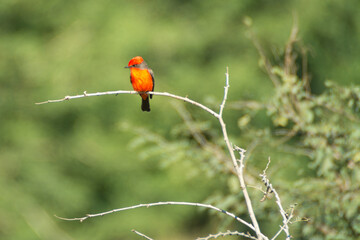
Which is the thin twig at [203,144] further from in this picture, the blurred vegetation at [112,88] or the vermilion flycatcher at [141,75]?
the blurred vegetation at [112,88]

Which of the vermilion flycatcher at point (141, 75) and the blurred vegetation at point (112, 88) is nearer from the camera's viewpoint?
the vermilion flycatcher at point (141, 75)

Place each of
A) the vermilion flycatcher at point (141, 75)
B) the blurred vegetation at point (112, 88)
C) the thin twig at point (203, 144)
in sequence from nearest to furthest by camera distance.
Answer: the thin twig at point (203, 144)
the vermilion flycatcher at point (141, 75)
the blurred vegetation at point (112, 88)

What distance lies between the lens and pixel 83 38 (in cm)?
1360

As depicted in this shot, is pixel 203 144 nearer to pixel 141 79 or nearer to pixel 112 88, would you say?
pixel 141 79

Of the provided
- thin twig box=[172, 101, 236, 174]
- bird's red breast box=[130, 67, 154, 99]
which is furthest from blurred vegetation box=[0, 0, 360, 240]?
thin twig box=[172, 101, 236, 174]

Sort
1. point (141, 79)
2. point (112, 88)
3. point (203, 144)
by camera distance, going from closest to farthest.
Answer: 1. point (203, 144)
2. point (141, 79)
3. point (112, 88)

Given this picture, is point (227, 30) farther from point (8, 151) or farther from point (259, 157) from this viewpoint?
point (259, 157)

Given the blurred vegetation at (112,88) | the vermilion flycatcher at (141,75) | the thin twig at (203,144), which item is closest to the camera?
the thin twig at (203,144)

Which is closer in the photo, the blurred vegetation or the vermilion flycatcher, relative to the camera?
the vermilion flycatcher

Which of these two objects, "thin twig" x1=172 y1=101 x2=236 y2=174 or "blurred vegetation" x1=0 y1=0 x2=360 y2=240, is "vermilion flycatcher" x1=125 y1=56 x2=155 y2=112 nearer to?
"thin twig" x1=172 y1=101 x2=236 y2=174

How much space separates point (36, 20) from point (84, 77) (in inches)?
97.2

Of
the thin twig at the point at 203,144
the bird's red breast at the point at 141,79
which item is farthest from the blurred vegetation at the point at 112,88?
the thin twig at the point at 203,144

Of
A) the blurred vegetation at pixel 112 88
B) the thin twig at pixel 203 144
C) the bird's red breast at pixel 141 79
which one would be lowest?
the thin twig at pixel 203 144

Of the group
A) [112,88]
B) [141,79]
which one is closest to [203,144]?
[141,79]
